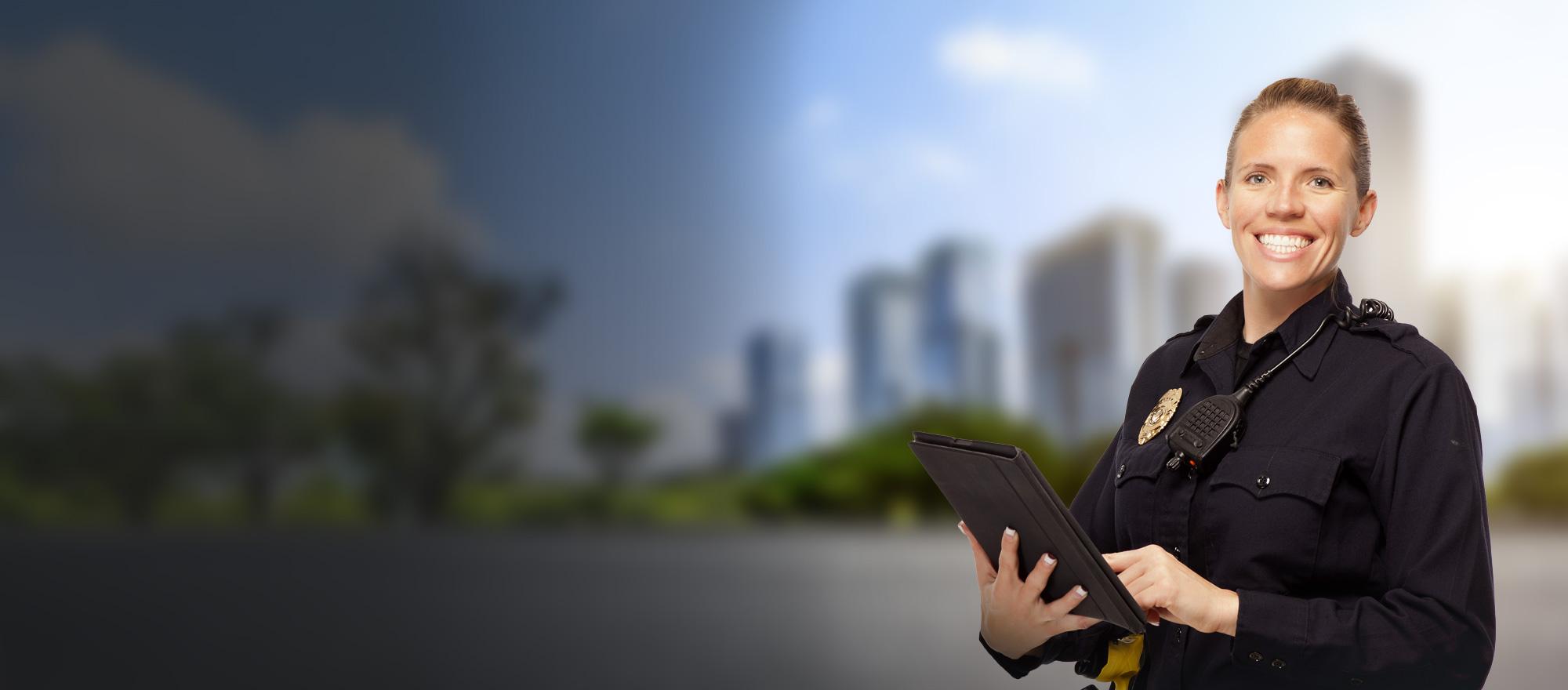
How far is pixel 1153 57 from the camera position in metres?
7.16

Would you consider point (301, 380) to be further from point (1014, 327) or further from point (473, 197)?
point (1014, 327)

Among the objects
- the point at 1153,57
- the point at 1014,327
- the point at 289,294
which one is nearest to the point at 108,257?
the point at 289,294

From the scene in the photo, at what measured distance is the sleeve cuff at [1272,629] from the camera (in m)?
0.87

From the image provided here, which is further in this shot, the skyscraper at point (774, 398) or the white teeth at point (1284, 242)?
the skyscraper at point (774, 398)

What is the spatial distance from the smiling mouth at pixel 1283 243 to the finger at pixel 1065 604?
0.28 m

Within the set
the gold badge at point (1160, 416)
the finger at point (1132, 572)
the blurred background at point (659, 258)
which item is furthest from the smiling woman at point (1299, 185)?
the blurred background at point (659, 258)

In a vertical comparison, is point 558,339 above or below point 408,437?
above

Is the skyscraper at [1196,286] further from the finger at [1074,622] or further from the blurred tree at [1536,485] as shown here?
the finger at [1074,622]

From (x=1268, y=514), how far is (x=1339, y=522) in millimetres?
46

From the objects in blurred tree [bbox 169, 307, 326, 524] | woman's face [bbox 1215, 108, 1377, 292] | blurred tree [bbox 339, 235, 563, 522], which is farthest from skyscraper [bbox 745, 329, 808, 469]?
woman's face [bbox 1215, 108, 1377, 292]

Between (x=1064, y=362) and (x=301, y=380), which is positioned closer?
(x=301, y=380)

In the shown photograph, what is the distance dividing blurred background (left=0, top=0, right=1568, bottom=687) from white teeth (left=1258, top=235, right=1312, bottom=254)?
4329mm

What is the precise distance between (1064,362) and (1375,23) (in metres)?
2.41

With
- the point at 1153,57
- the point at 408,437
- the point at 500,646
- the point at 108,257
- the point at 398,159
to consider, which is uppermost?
the point at 1153,57
